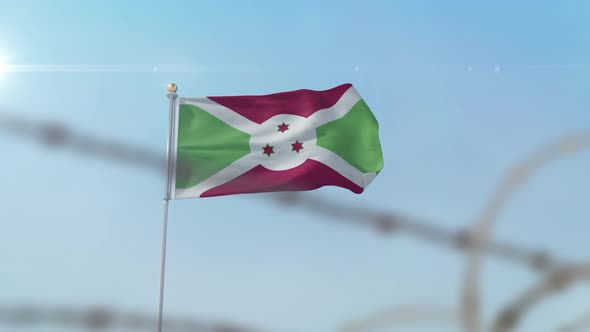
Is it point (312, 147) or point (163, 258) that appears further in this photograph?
point (312, 147)

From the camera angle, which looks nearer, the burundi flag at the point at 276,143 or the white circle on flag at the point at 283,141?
the burundi flag at the point at 276,143

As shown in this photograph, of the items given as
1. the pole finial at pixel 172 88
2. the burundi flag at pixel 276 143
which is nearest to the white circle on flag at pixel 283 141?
the burundi flag at pixel 276 143

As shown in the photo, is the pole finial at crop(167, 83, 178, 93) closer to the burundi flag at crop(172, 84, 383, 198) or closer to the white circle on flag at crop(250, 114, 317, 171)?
the burundi flag at crop(172, 84, 383, 198)

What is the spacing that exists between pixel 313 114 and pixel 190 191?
133 inches

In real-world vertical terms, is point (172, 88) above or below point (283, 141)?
above

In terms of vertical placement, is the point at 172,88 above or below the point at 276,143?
above

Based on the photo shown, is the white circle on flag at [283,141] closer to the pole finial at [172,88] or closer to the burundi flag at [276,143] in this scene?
the burundi flag at [276,143]

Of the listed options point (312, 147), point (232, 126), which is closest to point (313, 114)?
point (312, 147)

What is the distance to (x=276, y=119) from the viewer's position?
643 inches

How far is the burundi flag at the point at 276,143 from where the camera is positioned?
15.3 metres

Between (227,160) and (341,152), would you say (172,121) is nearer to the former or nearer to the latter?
(227,160)

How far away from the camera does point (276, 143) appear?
1600 cm

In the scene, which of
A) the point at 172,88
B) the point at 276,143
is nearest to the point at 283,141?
the point at 276,143

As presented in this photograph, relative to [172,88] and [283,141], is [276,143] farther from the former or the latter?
[172,88]
